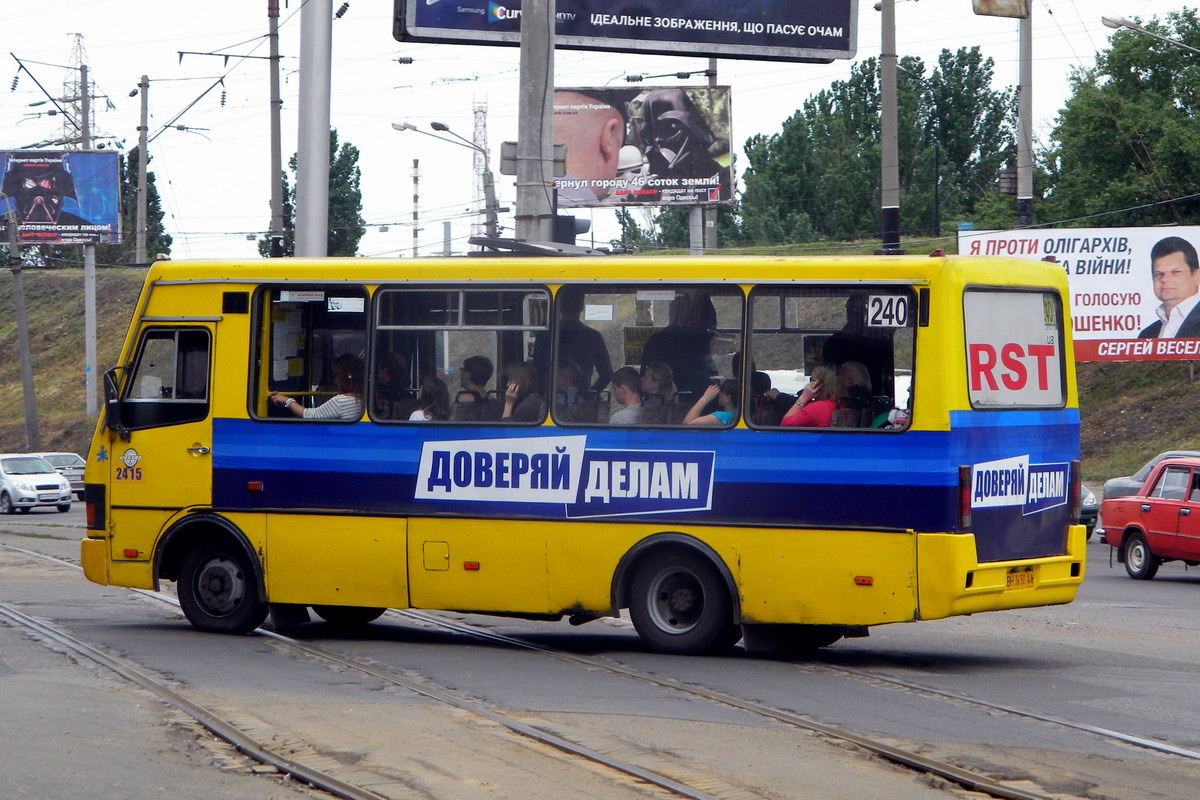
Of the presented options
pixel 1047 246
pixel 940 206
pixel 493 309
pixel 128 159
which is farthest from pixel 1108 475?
pixel 128 159

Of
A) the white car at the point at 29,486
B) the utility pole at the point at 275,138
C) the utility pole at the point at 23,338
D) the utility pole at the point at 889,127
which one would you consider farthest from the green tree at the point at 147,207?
the utility pole at the point at 889,127

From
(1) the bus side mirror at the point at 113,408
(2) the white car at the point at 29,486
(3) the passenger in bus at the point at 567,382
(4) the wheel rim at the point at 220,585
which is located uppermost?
(3) the passenger in bus at the point at 567,382

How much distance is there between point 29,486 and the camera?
39750 mm

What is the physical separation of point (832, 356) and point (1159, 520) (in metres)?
10.1

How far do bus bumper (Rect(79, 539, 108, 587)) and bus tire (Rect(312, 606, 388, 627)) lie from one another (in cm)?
171

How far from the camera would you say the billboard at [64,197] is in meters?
57.8

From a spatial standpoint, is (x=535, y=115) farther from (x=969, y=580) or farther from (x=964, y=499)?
(x=969, y=580)

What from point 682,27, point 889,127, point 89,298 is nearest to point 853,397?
point 682,27

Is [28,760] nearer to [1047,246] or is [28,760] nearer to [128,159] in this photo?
[1047,246]

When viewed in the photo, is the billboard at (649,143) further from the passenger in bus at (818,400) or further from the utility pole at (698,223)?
the passenger in bus at (818,400)

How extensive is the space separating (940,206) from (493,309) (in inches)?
2356

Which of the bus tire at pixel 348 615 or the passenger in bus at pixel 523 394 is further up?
the passenger in bus at pixel 523 394

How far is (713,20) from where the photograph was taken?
20109mm

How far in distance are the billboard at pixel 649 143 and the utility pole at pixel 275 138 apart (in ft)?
57.4
